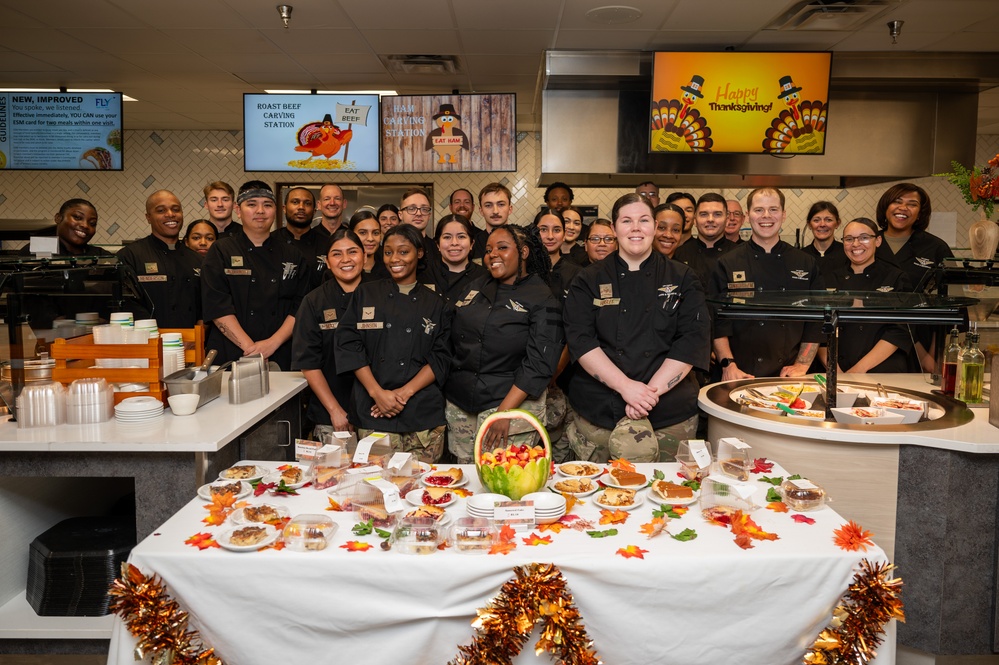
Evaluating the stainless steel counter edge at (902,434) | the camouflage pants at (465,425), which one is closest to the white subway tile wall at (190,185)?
the camouflage pants at (465,425)

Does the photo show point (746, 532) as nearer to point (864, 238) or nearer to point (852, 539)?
point (852, 539)

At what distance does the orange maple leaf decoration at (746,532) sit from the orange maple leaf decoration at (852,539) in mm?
155

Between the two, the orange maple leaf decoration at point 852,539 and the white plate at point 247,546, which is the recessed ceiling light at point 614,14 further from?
the white plate at point 247,546

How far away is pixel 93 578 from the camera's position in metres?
2.74

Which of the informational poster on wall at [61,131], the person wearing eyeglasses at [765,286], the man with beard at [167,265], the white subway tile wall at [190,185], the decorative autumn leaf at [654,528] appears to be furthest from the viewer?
the white subway tile wall at [190,185]

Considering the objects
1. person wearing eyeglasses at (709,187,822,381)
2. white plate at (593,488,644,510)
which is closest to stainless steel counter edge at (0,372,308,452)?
white plate at (593,488,644,510)

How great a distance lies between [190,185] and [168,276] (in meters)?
4.30

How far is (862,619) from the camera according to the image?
185cm

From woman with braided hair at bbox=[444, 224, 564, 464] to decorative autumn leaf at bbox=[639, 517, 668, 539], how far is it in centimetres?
136

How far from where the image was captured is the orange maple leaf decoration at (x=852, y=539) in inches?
75.4

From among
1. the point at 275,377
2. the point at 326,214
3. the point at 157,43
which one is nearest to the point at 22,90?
the point at 157,43

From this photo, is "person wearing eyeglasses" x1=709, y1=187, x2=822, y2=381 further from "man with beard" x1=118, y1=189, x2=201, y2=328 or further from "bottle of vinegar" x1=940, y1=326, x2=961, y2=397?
"man with beard" x1=118, y1=189, x2=201, y2=328

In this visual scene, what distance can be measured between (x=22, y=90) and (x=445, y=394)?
516 centimetres

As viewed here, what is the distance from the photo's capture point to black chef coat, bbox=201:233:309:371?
169 inches
